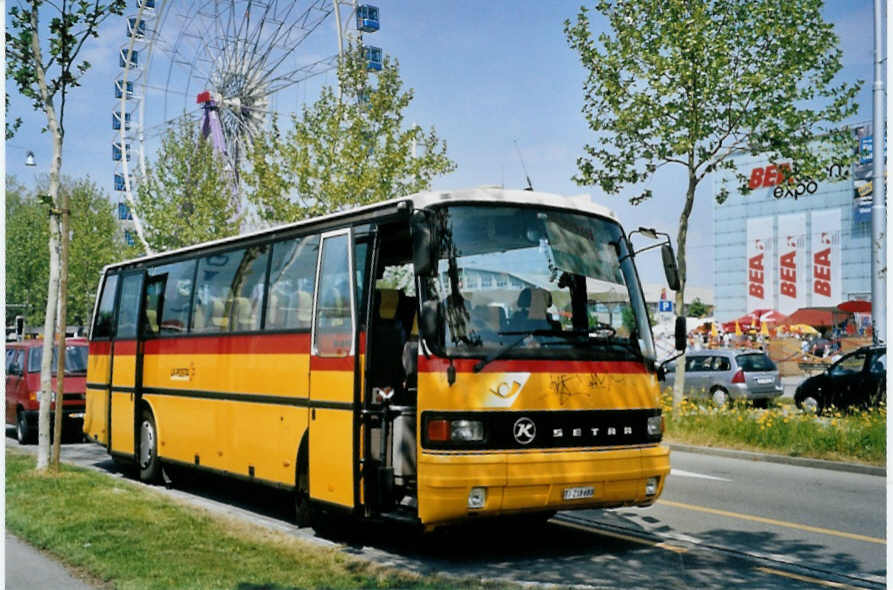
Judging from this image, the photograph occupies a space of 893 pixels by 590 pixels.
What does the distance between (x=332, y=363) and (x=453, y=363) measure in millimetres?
1667

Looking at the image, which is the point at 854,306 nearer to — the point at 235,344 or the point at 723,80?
the point at 723,80

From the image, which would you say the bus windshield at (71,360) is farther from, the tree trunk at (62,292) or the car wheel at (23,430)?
the tree trunk at (62,292)

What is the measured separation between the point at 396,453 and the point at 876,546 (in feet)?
13.8

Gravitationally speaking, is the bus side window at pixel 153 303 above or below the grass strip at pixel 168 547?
above

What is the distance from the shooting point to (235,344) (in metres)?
11.0

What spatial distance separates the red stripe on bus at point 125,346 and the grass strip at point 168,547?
2.56 metres

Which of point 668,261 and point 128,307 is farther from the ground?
point 668,261

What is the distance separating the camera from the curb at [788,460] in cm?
1398

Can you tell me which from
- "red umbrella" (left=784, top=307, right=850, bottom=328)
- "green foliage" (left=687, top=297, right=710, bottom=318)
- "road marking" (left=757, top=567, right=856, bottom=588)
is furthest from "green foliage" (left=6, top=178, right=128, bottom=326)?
"green foliage" (left=687, top=297, right=710, bottom=318)

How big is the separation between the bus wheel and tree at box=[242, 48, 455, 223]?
12.3 meters

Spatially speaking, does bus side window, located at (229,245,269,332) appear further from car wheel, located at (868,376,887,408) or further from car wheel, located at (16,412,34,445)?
car wheel, located at (868,376,887,408)

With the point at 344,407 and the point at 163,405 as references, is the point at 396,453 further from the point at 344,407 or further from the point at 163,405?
the point at 163,405

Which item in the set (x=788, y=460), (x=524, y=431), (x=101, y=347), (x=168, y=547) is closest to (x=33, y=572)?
(x=168, y=547)

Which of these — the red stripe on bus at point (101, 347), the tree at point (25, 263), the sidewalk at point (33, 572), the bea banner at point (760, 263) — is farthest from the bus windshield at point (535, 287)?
the bea banner at point (760, 263)
